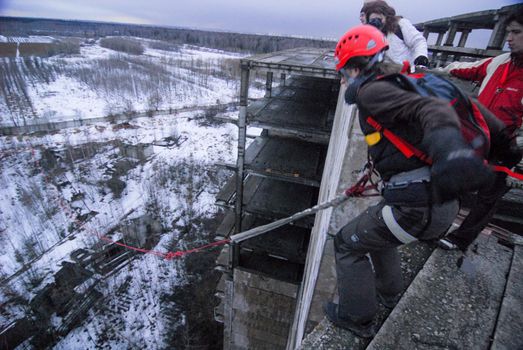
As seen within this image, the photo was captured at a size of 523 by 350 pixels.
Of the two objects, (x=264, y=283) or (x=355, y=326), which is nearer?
(x=355, y=326)

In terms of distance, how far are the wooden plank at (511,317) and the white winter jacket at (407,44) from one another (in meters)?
2.66

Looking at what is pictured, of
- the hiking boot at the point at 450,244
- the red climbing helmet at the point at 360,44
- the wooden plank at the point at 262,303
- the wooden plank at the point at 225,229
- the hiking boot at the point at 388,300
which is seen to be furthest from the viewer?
the wooden plank at the point at 225,229

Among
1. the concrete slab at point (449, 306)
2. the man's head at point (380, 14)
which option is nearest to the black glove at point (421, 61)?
the man's head at point (380, 14)

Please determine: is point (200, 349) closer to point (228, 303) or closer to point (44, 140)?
point (228, 303)

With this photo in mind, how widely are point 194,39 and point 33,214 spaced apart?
99516 mm

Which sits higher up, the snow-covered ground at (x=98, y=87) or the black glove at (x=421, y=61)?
the black glove at (x=421, y=61)

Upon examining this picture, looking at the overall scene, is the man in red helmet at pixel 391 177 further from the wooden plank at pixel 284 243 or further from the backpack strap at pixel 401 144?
the wooden plank at pixel 284 243

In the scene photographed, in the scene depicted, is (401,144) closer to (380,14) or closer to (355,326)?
(355,326)

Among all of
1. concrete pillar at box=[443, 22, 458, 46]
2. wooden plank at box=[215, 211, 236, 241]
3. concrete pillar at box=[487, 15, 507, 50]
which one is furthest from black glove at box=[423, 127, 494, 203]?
concrete pillar at box=[443, 22, 458, 46]

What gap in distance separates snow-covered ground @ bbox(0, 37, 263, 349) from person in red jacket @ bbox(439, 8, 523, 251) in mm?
10721

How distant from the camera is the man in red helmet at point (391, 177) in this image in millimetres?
1206

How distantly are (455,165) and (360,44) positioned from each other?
1.10m

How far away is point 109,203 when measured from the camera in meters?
17.1

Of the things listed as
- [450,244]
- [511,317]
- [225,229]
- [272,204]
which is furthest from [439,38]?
[511,317]
